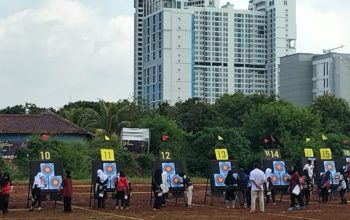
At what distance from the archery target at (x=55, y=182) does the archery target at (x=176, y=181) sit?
4.72 m

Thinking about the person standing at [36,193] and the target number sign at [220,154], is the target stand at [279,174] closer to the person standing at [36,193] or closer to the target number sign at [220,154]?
the target number sign at [220,154]

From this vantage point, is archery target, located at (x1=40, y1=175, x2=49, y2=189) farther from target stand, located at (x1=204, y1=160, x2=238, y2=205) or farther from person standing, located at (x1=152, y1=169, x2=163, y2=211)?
target stand, located at (x1=204, y1=160, x2=238, y2=205)

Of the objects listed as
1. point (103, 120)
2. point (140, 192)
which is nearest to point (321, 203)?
point (140, 192)

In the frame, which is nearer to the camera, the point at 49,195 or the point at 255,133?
the point at 49,195

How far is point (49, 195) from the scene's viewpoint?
27.8m

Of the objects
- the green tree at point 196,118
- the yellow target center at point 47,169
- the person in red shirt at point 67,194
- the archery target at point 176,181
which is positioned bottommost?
the person in red shirt at point 67,194

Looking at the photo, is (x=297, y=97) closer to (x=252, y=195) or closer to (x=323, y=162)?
(x=323, y=162)

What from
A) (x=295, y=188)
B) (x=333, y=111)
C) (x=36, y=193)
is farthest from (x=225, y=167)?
(x=333, y=111)

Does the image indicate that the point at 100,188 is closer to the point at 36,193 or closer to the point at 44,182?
the point at 44,182

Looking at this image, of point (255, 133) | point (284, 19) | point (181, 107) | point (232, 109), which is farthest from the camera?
point (284, 19)

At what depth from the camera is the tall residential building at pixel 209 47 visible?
134 meters

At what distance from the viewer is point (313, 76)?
5133 inches

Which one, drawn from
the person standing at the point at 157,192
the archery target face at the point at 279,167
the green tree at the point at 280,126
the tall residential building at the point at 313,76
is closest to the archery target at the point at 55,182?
the person standing at the point at 157,192

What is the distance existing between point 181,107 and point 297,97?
188 feet
